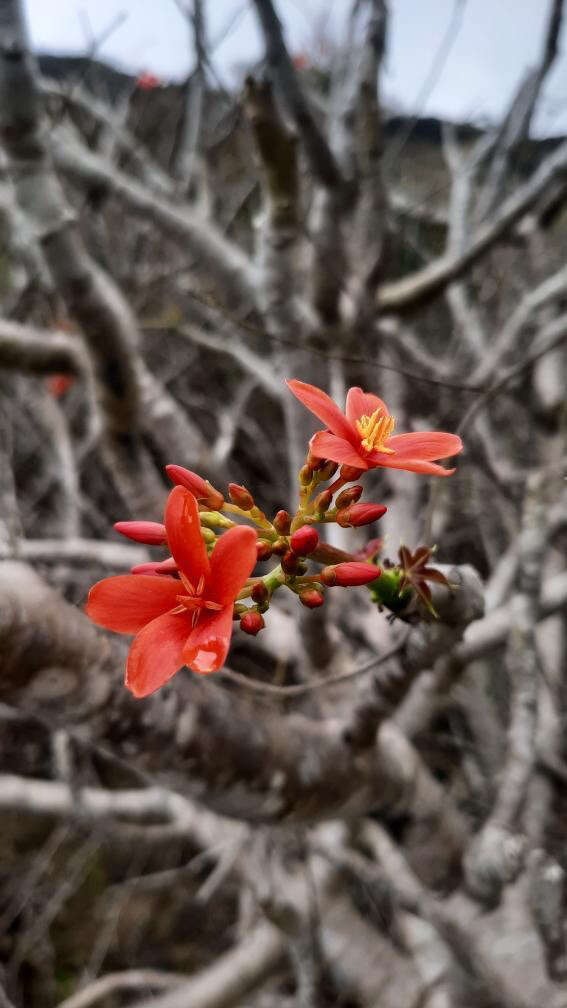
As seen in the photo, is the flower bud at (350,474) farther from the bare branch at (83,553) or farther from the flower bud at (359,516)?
the bare branch at (83,553)

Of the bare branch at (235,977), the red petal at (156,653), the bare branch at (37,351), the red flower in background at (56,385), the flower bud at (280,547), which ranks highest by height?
the flower bud at (280,547)

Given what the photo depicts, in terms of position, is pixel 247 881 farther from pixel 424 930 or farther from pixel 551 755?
pixel 551 755

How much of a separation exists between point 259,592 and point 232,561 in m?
0.05

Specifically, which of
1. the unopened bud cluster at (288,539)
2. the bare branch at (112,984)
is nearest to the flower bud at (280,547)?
the unopened bud cluster at (288,539)

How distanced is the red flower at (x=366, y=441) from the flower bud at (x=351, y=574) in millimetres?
91

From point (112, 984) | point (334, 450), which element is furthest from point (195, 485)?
point (112, 984)

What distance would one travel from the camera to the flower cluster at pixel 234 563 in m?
0.52

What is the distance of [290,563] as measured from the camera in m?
0.57

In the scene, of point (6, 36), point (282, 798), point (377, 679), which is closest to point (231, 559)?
point (377, 679)

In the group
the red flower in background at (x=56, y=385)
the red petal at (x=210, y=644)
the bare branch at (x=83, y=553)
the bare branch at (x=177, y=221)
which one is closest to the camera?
the red petal at (x=210, y=644)

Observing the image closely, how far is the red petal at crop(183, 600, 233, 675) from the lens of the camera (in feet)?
1.58

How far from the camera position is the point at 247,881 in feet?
6.63

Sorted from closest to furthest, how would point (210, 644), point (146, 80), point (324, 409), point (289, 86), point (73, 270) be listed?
point (210, 644) → point (324, 409) → point (289, 86) → point (73, 270) → point (146, 80)

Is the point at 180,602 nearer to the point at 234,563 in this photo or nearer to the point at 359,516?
the point at 234,563
